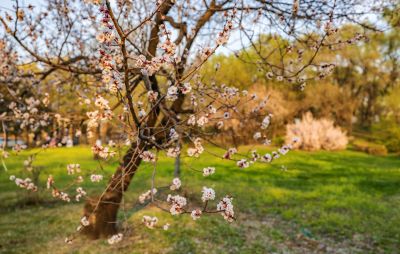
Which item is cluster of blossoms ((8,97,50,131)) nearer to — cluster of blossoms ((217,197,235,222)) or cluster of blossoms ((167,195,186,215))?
cluster of blossoms ((167,195,186,215))

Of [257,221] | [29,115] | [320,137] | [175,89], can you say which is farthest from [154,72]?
[320,137]

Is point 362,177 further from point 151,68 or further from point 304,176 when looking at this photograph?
point 151,68

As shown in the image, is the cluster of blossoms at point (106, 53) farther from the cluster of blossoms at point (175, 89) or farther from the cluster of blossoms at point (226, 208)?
the cluster of blossoms at point (226, 208)

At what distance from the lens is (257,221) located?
10.8 m

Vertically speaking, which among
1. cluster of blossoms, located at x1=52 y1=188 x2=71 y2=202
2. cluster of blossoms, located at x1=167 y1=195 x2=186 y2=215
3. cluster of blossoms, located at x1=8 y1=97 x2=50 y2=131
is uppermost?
cluster of blossoms, located at x1=8 y1=97 x2=50 y2=131

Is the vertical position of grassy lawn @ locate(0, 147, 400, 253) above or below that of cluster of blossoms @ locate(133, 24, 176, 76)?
below

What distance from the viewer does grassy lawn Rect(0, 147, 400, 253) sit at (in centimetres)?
862

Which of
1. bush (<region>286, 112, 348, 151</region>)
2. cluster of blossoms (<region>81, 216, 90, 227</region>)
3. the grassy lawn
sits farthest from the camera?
bush (<region>286, 112, 348, 151</region>)

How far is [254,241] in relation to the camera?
29.6ft

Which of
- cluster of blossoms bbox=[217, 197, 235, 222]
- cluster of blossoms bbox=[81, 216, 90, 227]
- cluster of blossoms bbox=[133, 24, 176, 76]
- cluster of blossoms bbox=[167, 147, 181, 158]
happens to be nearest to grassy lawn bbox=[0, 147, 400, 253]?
cluster of blossoms bbox=[81, 216, 90, 227]

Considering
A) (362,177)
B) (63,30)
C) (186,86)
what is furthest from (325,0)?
(362,177)

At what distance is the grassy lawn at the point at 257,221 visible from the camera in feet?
28.3

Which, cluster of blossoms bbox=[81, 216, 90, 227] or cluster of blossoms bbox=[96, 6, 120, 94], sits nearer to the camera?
cluster of blossoms bbox=[96, 6, 120, 94]

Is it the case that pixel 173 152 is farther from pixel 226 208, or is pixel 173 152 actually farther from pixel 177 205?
pixel 226 208
